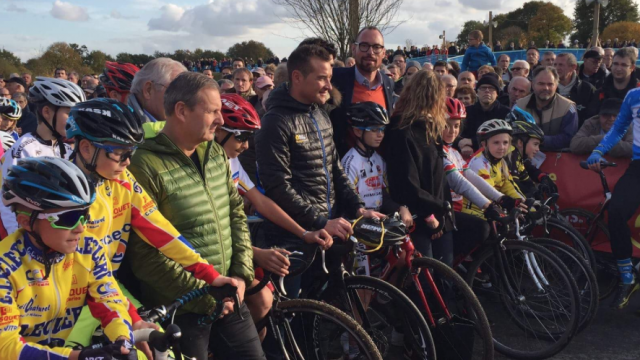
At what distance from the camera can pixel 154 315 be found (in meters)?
2.38

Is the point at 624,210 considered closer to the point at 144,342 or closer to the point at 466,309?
the point at 466,309

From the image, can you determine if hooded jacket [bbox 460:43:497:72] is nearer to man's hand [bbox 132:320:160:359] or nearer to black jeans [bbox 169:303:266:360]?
black jeans [bbox 169:303:266:360]

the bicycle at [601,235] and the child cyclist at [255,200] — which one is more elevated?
the child cyclist at [255,200]

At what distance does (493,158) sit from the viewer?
553cm

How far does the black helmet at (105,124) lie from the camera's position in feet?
8.38

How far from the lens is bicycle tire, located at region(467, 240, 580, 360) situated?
4.47m

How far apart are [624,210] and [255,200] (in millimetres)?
3788

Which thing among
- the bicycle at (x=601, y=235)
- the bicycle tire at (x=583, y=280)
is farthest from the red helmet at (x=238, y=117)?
the bicycle at (x=601, y=235)

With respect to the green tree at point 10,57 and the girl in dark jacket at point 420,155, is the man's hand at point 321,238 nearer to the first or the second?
the girl in dark jacket at point 420,155

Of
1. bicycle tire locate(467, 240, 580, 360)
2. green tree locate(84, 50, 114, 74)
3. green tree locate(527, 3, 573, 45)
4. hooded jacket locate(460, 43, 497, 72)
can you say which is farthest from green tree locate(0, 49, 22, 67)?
green tree locate(527, 3, 573, 45)

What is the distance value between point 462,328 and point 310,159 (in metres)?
1.63

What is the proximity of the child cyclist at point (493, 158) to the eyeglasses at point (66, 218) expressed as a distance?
3.97 metres

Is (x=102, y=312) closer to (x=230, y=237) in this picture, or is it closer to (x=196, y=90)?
(x=230, y=237)

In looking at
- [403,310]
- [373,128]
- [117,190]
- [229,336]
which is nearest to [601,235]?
[373,128]
